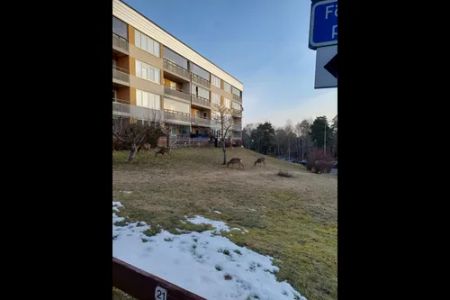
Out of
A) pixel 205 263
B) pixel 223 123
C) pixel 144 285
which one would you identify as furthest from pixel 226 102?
pixel 144 285

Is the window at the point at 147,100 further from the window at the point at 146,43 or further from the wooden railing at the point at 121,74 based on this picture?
the window at the point at 146,43

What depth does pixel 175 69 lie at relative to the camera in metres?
24.2

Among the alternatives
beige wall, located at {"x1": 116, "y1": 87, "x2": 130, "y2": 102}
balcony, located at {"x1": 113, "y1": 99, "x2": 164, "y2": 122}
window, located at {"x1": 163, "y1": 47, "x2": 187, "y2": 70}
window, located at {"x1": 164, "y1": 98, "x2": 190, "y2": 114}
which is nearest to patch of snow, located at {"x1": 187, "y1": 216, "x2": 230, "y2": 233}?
balcony, located at {"x1": 113, "y1": 99, "x2": 164, "y2": 122}

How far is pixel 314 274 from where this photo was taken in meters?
3.32

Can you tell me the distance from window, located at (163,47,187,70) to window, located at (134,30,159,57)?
135cm

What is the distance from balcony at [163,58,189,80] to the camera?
2305cm

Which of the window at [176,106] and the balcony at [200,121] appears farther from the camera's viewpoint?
the balcony at [200,121]

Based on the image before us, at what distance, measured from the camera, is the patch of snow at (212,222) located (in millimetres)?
4849

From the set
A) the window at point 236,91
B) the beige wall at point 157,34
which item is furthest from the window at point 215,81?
the window at point 236,91

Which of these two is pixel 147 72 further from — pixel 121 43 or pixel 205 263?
pixel 205 263

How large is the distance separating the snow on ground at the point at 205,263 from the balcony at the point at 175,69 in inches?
843
